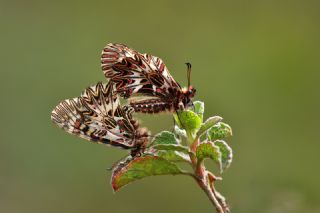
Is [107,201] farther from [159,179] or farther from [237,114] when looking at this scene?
[237,114]

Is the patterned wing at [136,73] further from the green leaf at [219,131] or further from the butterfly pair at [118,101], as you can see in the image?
the green leaf at [219,131]

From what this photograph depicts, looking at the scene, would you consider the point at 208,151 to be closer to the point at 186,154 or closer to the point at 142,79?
the point at 186,154

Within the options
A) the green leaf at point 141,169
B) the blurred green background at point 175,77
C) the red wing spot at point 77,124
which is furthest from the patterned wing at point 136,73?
the blurred green background at point 175,77

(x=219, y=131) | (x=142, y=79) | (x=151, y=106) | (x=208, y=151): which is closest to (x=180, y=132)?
(x=219, y=131)

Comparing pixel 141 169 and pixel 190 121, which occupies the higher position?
pixel 190 121

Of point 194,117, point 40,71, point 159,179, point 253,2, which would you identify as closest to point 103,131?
point 194,117

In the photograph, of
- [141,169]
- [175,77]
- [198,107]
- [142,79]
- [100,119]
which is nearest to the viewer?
[141,169]

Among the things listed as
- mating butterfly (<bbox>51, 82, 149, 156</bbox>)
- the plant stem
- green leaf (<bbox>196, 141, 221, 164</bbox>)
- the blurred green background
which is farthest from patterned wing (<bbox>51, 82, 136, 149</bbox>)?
the blurred green background
